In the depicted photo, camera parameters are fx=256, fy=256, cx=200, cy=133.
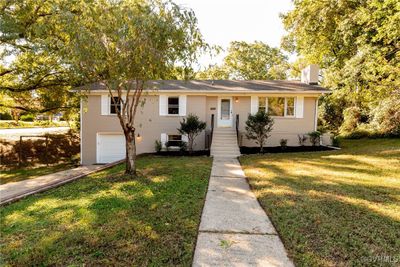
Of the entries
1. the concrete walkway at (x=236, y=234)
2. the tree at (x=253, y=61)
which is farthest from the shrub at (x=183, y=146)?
the tree at (x=253, y=61)

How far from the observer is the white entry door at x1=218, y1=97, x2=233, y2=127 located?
1522 cm

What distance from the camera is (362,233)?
3988mm

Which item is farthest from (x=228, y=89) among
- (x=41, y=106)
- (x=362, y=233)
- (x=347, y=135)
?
(x=41, y=106)

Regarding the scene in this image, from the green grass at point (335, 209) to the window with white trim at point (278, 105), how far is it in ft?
18.8

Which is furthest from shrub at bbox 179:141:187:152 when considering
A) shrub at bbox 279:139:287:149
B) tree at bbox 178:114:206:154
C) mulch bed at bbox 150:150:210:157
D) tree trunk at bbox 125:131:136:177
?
tree trunk at bbox 125:131:136:177

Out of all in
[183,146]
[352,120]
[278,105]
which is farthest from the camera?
[352,120]

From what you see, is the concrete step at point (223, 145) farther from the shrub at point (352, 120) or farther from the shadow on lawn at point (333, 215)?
the shrub at point (352, 120)

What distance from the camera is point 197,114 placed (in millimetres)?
14867

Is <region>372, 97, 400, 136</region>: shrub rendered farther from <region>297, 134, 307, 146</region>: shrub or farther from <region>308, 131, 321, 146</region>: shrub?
<region>297, 134, 307, 146</region>: shrub

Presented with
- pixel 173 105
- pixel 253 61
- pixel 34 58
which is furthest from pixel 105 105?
pixel 253 61

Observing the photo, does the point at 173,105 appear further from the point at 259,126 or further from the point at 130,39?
the point at 130,39

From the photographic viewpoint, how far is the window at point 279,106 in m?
14.8

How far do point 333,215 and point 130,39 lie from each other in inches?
243

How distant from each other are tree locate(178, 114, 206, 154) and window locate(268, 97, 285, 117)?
13.6 ft
